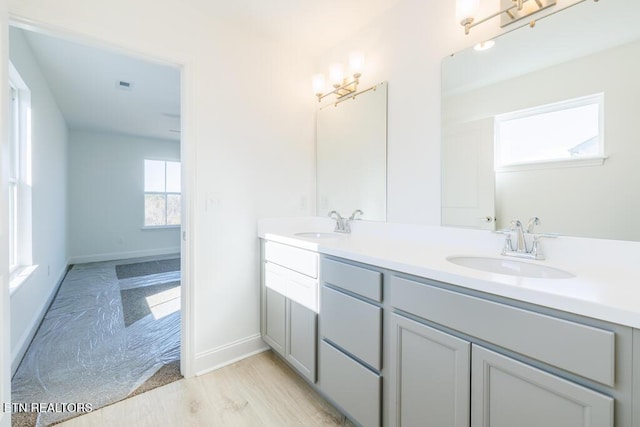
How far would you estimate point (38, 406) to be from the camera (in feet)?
5.32

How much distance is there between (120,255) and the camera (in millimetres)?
5723

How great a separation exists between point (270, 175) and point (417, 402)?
5.72 feet

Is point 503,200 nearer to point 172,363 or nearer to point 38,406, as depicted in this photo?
point 172,363

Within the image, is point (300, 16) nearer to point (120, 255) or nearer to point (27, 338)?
point (27, 338)

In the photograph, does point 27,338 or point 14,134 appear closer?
point 27,338

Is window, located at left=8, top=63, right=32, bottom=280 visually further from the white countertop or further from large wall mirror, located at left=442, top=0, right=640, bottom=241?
large wall mirror, located at left=442, top=0, right=640, bottom=241

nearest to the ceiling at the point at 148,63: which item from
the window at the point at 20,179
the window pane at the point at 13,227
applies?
the window at the point at 20,179

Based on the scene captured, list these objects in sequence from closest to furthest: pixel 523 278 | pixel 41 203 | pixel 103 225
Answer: pixel 523 278 < pixel 41 203 < pixel 103 225

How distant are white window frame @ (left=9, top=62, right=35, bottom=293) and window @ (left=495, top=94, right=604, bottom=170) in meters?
3.41

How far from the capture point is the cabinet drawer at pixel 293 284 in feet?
5.46

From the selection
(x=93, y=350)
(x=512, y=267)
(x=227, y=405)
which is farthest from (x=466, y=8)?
(x=93, y=350)

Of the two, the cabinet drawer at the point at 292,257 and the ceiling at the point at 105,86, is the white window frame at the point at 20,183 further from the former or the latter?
the cabinet drawer at the point at 292,257

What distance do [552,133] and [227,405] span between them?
2.19 m

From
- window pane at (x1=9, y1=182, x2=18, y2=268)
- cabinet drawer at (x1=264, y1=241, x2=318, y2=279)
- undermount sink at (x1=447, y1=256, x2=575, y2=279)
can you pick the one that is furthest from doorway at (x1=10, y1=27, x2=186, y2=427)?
undermount sink at (x1=447, y1=256, x2=575, y2=279)
